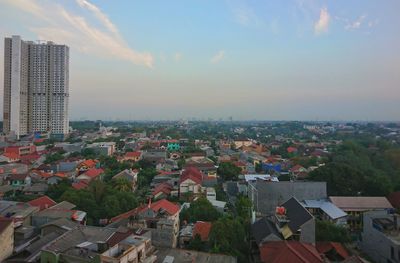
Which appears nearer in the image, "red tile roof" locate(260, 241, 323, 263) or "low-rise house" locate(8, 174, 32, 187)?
"red tile roof" locate(260, 241, 323, 263)

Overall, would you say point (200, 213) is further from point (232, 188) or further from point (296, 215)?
point (232, 188)

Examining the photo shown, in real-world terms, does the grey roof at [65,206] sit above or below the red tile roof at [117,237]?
below

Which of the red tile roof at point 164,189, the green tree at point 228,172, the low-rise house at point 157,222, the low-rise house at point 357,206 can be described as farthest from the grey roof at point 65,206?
the green tree at point 228,172

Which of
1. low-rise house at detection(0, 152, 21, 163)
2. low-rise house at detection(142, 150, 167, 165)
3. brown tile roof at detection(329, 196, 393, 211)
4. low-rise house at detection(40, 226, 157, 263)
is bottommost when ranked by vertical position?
low-rise house at detection(0, 152, 21, 163)

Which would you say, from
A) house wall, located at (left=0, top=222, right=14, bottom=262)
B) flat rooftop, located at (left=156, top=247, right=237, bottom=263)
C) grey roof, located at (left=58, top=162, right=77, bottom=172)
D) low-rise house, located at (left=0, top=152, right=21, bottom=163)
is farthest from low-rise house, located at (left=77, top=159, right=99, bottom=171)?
flat rooftop, located at (left=156, top=247, right=237, bottom=263)

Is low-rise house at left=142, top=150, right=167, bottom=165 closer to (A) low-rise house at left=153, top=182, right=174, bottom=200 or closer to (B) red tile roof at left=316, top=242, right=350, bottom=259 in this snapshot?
(A) low-rise house at left=153, top=182, right=174, bottom=200

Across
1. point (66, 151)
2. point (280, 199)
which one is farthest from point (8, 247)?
point (66, 151)

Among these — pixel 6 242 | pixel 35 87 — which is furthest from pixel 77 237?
pixel 35 87

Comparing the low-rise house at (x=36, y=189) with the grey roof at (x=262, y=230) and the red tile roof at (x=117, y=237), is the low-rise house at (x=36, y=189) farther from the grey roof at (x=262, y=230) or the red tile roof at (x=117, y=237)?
the grey roof at (x=262, y=230)
